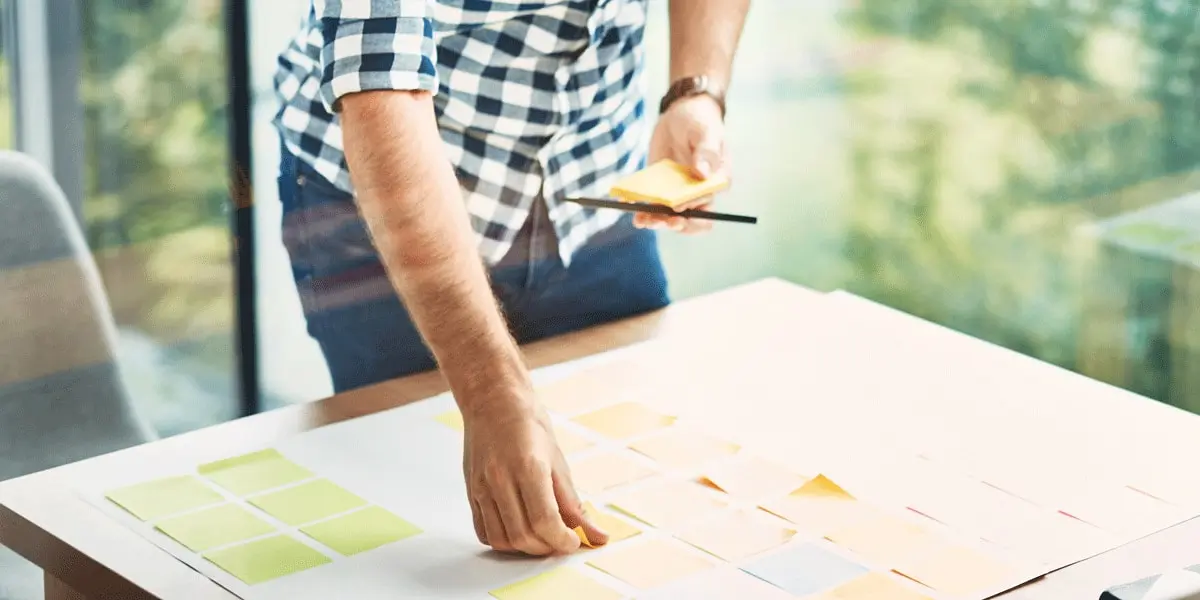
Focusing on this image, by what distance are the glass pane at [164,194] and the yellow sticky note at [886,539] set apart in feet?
5.01

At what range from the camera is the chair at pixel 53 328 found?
1.48 m

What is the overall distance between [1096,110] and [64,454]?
61.8 inches

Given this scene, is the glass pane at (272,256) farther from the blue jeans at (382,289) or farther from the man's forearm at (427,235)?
the man's forearm at (427,235)

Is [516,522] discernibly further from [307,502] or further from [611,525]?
[307,502]

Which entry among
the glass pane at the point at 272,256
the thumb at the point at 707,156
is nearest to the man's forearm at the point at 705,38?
the thumb at the point at 707,156

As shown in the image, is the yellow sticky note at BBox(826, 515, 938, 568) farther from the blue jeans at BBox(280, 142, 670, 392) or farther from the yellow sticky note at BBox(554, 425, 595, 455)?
the blue jeans at BBox(280, 142, 670, 392)

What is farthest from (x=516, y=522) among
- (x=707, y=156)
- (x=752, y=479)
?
(x=707, y=156)

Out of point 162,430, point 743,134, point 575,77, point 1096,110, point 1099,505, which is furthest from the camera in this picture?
point 743,134

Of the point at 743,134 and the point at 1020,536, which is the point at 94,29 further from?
the point at 1020,536

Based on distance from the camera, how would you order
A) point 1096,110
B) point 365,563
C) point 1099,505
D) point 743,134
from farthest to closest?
point 743,134 < point 1096,110 < point 1099,505 < point 365,563

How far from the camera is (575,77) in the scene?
1479 millimetres

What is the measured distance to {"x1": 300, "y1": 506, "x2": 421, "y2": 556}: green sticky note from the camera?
1.06 meters

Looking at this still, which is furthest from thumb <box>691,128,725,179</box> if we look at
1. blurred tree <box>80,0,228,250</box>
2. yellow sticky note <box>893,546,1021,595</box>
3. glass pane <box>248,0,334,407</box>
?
blurred tree <box>80,0,228,250</box>

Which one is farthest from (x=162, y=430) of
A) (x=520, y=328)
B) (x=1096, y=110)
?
(x=1096, y=110)
